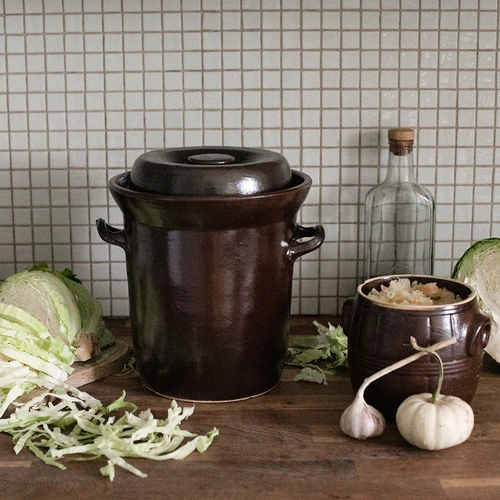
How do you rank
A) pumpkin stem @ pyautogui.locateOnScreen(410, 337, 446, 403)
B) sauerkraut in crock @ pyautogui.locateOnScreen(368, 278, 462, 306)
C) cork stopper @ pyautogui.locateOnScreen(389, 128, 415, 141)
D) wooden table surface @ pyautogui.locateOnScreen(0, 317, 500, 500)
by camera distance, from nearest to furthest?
1. wooden table surface @ pyautogui.locateOnScreen(0, 317, 500, 500)
2. pumpkin stem @ pyautogui.locateOnScreen(410, 337, 446, 403)
3. sauerkraut in crock @ pyautogui.locateOnScreen(368, 278, 462, 306)
4. cork stopper @ pyautogui.locateOnScreen(389, 128, 415, 141)

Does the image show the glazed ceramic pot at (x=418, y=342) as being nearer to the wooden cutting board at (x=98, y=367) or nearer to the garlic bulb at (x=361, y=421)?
the garlic bulb at (x=361, y=421)

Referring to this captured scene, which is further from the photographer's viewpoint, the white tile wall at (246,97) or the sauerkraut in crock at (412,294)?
the white tile wall at (246,97)

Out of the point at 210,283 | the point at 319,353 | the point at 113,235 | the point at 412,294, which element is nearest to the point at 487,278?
the point at 412,294

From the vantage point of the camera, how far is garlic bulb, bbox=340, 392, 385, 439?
1.21m

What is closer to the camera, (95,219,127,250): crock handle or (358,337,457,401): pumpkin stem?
(358,337,457,401): pumpkin stem

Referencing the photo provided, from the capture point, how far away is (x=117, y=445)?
3.88 feet

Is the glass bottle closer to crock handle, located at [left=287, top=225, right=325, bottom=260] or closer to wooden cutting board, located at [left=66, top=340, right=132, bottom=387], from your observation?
crock handle, located at [left=287, top=225, right=325, bottom=260]

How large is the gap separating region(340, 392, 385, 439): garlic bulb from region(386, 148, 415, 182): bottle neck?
0.55 meters

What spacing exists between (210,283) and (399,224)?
51 centimetres

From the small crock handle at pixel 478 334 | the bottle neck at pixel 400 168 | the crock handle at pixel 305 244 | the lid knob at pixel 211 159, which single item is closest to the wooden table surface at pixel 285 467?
the small crock handle at pixel 478 334

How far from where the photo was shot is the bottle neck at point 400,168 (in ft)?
5.33

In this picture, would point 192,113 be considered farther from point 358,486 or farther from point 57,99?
point 358,486

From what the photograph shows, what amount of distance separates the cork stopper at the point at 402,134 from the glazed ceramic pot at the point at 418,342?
0.40 metres

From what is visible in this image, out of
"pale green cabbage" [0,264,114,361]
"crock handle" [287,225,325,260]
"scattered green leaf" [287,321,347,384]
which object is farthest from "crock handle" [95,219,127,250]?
"scattered green leaf" [287,321,347,384]
